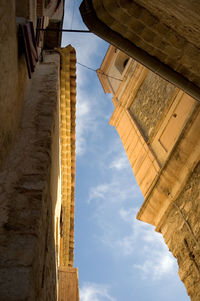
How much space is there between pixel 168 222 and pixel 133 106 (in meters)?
4.94

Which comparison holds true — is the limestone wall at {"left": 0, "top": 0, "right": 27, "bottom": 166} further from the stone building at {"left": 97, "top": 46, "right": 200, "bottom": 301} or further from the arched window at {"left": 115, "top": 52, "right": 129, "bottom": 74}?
the arched window at {"left": 115, "top": 52, "right": 129, "bottom": 74}

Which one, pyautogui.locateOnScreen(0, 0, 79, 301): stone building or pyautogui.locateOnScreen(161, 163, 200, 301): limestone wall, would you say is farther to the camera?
pyautogui.locateOnScreen(161, 163, 200, 301): limestone wall

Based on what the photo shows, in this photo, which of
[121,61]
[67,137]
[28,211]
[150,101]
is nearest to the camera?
Result: [28,211]

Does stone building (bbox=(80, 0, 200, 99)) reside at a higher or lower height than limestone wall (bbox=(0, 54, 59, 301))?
higher

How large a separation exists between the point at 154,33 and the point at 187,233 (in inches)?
154

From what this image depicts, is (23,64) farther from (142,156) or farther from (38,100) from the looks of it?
(142,156)

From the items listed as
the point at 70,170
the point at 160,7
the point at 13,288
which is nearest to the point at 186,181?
the point at 70,170

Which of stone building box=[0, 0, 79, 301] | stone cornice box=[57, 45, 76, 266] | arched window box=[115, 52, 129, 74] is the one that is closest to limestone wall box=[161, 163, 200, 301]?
stone cornice box=[57, 45, 76, 266]

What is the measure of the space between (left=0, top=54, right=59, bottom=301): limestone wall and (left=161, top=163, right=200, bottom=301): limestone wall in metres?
3.38

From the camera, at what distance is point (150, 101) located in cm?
901

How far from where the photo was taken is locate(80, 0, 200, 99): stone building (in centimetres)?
416

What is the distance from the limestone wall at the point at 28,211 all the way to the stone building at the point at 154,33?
1.71m

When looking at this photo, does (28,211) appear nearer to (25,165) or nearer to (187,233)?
(25,165)

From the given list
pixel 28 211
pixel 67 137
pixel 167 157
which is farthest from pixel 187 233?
pixel 28 211
